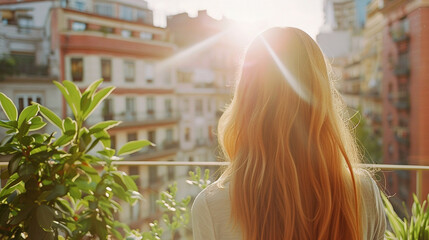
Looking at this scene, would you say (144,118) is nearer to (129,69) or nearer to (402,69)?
(129,69)

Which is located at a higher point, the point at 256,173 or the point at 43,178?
the point at 256,173

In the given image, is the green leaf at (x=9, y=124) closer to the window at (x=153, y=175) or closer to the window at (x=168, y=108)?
the window at (x=153, y=175)

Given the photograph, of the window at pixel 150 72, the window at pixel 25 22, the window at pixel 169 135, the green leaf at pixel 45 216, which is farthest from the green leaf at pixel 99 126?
the window at pixel 169 135

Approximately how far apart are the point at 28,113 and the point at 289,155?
2.62 feet

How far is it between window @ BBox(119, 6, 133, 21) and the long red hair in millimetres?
24482

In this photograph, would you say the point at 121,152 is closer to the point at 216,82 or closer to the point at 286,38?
the point at 286,38

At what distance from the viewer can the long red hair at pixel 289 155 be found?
59 centimetres

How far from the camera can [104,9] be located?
77.3ft

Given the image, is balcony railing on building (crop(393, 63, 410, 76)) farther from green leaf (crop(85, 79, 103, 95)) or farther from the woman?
the woman

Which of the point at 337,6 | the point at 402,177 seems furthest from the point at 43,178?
the point at 337,6

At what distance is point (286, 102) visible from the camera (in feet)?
1.92

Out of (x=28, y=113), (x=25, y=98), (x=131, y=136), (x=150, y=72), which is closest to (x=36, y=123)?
(x=28, y=113)

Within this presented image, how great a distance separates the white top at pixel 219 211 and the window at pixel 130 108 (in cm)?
2255

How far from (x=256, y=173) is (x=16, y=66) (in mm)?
23577
